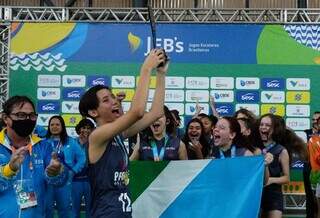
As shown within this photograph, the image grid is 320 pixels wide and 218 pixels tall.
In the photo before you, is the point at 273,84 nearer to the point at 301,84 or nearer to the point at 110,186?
the point at 301,84

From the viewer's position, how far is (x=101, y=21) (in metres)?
10.9

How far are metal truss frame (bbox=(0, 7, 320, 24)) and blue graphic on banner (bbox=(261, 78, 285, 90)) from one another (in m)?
1.10

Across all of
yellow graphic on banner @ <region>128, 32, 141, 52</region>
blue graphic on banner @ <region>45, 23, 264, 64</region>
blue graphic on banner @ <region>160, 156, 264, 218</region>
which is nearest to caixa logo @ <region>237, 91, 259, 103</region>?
blue graphic on banner @ <region>45, 23, 264, 64</region>

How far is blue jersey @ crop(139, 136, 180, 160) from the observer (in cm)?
629

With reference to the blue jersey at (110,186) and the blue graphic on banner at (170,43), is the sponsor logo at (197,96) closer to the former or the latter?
the blue graphic on banner at (170,43)

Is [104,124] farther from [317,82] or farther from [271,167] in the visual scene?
[317,82]

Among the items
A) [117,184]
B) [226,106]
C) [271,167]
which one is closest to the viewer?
[117,184]

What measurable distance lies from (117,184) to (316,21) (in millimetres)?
8313

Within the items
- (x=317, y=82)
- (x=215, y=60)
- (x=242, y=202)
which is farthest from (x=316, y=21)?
(x=242, y=202)

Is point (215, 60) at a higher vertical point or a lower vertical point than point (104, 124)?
higher

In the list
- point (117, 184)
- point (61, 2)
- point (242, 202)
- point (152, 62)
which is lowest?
point (242, 202)

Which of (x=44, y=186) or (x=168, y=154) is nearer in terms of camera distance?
(x=44, y=186)

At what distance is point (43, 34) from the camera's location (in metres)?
10.9

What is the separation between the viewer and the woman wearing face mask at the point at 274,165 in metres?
5.79
